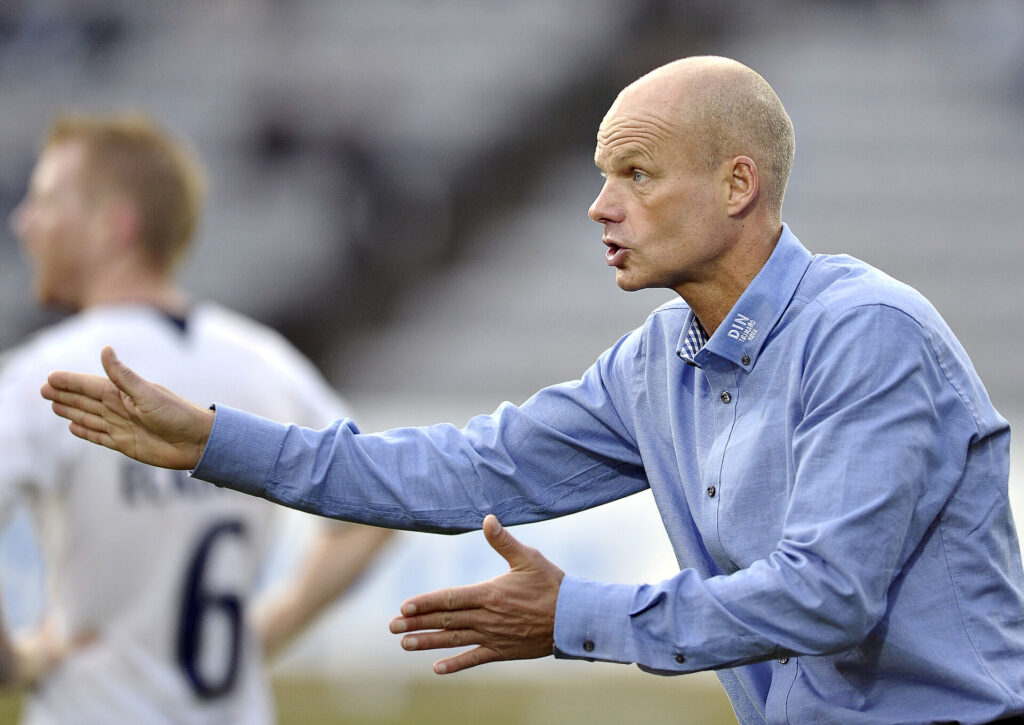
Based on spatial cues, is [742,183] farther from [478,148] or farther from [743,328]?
[478,148]

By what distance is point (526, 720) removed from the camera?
786 cm

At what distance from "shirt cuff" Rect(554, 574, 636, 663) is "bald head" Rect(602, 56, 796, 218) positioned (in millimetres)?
743

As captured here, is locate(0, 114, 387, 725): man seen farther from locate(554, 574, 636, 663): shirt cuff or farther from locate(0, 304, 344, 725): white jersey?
locate(554, 574, 636, 663): shirt cuff

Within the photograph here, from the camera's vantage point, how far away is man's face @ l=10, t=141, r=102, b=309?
4.16 m

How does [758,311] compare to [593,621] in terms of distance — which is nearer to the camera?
[593,621]

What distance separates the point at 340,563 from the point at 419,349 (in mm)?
6113

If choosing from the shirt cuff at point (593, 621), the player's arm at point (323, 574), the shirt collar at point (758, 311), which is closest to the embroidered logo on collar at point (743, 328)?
the shirt collar at point (758, 311)

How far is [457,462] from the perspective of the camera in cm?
253

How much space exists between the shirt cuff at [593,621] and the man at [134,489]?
2.06 meters

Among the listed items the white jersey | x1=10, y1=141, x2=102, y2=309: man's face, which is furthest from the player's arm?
x1=10, y1=141, x2=102, y2=309: man's face

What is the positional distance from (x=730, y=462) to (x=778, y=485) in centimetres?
9

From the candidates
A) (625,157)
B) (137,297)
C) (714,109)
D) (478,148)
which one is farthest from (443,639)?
(478,148)

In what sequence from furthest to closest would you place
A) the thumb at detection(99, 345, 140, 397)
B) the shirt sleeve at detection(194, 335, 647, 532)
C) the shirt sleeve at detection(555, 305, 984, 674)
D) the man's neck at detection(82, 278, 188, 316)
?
the man's neck at detection(82, 278, 188, 316), the shirt sleeve at detection(194, 335, 647, 532), the thumb at detection(99, 345, 140, 397), the shirt sleeve at detection(555, 305, 984, 674)

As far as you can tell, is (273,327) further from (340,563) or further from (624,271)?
(624,271)
